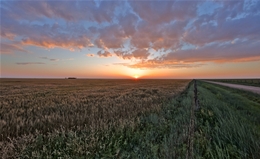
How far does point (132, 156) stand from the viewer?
3.66m

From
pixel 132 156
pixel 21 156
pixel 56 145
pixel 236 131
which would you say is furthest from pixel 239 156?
pixel 21 156

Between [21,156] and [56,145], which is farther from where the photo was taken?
[56,145]

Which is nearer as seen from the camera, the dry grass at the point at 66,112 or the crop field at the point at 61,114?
the crop field at the point at 61,114

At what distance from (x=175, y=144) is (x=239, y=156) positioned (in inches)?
64.7

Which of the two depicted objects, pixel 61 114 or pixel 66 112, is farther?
pixel 66 112

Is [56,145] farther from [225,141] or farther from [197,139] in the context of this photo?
[225,141]

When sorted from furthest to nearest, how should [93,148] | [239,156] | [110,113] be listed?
[110,113]
[93,148]
[239,156]

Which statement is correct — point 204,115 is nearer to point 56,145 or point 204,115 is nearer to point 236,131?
point 236,131

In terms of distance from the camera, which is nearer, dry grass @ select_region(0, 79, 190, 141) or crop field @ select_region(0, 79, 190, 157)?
crop field @ select_region(0, 79, 190, 157)

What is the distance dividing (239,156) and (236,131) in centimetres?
144

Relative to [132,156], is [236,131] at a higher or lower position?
higher

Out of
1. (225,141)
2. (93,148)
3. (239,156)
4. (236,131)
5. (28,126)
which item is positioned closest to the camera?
(239,156)

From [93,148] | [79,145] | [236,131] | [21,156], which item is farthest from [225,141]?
[21,156]

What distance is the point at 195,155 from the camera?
11.8 ft
